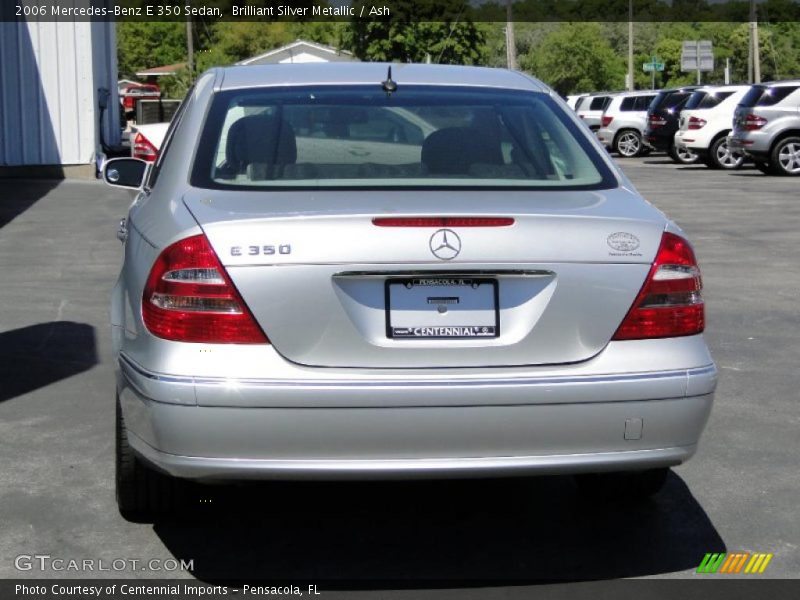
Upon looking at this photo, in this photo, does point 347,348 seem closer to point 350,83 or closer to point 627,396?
point 627,396

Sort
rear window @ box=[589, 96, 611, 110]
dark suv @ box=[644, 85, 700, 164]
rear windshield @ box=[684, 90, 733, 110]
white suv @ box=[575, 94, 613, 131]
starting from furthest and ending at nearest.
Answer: rear window @ box=[589, 96, 611, 110], white suv @ box=[575, 94, 613, 131], dark suv @ box=[644, 85, 700, 164], rear windshield @ box=[684, 90, 733, 110]

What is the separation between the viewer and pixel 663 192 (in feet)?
77.6

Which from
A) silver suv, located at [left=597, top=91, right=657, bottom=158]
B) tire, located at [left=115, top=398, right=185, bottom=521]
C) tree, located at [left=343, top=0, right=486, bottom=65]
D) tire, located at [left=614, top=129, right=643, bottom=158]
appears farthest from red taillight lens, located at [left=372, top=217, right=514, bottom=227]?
tree, located at [left=343, top=0, right=486, bottom=65]

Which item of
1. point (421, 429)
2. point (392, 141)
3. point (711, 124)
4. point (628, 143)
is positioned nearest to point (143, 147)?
point (392, 141)

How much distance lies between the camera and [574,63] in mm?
119812

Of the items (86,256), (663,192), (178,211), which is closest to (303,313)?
(178,211)

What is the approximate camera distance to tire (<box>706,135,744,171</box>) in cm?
3072

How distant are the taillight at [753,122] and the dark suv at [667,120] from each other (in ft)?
17.4

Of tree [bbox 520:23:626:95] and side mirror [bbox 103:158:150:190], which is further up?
side mirror [bbox 103:158:150:190]

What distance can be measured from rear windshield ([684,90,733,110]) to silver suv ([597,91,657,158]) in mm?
5755

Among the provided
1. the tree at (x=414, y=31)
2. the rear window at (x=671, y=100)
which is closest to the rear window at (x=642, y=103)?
the rear window at (x=671, y=100)

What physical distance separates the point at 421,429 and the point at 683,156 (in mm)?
29217

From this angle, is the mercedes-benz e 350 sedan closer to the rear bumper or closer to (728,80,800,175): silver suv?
the rear bumper

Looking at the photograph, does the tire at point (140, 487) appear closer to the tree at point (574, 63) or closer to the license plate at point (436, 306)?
the license plate at point (436, 306)
